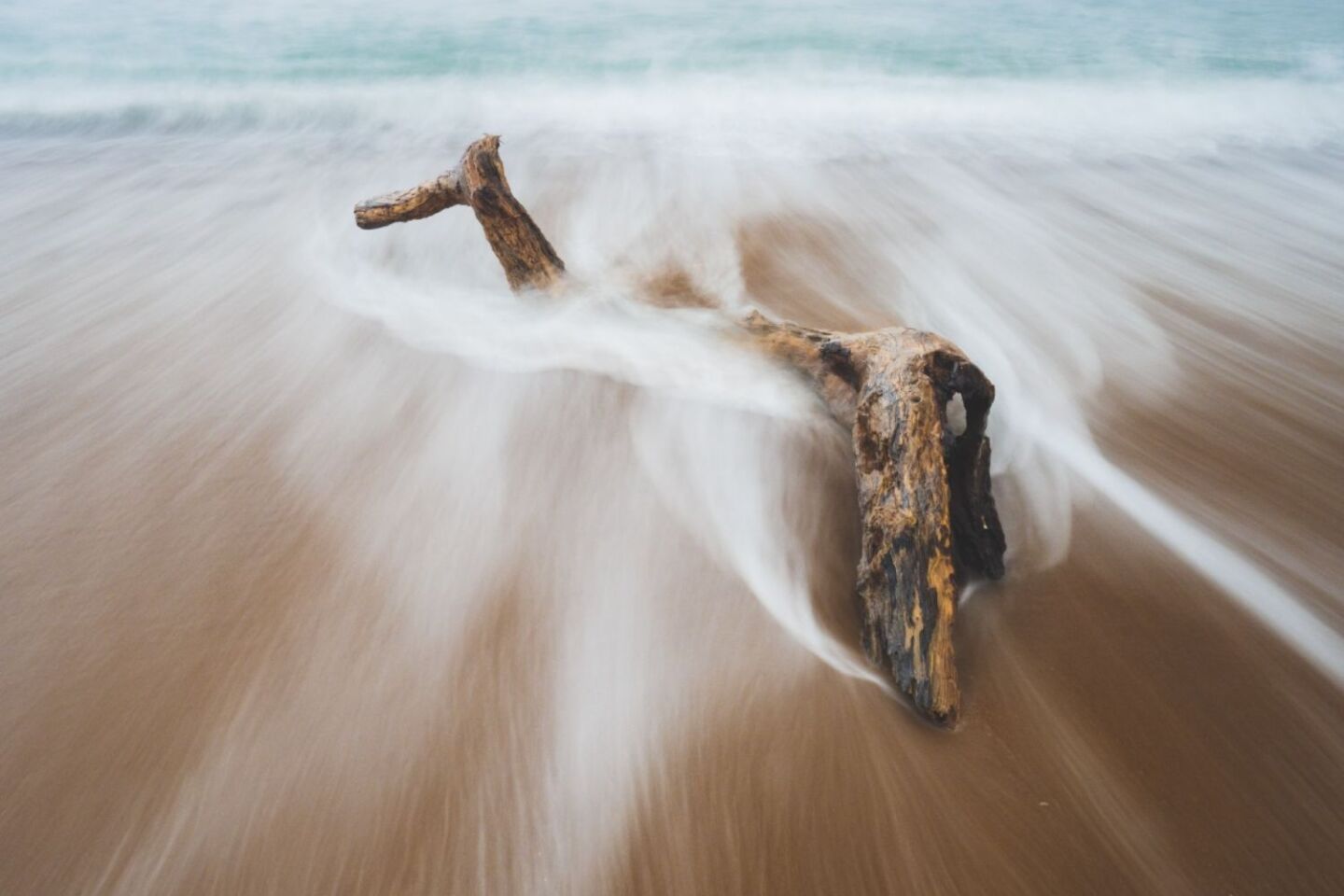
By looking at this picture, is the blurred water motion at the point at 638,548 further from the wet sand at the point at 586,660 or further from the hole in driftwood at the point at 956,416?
the hole in driftwood at the point at 956,416

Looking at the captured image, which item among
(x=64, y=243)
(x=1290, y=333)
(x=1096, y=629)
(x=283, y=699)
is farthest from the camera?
(x=64, y=243)

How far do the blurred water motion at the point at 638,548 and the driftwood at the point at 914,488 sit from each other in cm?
10

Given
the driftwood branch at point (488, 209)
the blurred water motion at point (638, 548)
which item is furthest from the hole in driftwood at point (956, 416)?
the driftwood branch at point (488, 209)

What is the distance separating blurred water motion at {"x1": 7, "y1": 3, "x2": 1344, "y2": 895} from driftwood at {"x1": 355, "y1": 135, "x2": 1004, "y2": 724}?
0.33 ft

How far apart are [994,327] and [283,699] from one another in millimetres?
2601

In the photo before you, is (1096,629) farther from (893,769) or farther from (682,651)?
(682,651)

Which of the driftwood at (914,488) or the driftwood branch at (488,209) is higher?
the driftwood branch at (488,209)

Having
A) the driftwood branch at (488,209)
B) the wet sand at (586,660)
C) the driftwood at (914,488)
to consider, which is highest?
the driftwood branch at (488,209)

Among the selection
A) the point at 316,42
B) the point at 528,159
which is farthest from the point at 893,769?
the point at 316,42

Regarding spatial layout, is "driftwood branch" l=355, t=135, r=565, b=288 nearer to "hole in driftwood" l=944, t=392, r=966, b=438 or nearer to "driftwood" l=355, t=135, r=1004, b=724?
"driftwood" l=355, t=135, r=1004, b=724

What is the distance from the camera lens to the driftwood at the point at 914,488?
1.29 metres

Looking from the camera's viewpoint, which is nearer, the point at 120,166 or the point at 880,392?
the point at 880,392

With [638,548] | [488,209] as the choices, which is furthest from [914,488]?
[488,209]

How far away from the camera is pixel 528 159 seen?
426 cm
